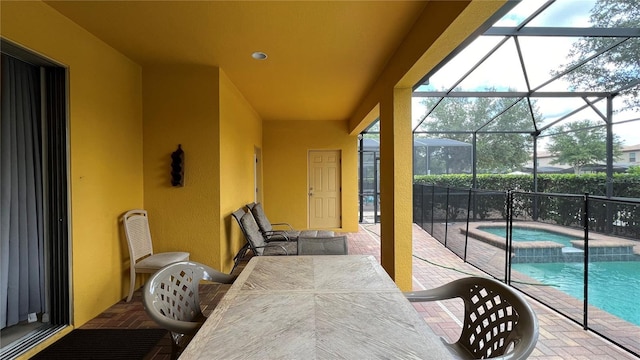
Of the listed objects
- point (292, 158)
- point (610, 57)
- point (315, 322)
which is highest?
point (610, 57)

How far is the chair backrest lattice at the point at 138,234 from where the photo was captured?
9.18 ft

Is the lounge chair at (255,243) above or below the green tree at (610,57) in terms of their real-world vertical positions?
below

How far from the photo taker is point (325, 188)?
6418mm

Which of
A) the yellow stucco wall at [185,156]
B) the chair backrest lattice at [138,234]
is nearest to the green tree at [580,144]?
the yellow stucco wall at [185,156]

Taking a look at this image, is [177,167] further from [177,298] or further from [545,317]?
[545,317]

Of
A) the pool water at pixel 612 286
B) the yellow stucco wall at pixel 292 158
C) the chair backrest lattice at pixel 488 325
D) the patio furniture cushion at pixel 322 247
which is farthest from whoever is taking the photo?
the yellow stucco wall at pixel 292 158

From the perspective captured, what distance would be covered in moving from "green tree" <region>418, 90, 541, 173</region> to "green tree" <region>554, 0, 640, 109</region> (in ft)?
3.59

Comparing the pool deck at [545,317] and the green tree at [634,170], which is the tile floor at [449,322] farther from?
the green tree at [634,170]

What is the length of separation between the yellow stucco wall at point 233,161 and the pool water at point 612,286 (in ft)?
12.3

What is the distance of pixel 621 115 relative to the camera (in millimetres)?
4578

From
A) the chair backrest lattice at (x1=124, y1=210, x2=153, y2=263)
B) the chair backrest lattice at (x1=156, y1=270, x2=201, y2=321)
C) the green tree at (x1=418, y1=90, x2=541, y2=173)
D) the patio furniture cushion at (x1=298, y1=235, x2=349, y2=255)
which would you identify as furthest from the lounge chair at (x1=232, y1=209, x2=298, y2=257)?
the green tree at (x1=418, y1=90, x2=541, y2=173)

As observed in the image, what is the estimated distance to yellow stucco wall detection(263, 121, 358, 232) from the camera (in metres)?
6.19

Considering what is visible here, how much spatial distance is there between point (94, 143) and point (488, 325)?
3.32 m

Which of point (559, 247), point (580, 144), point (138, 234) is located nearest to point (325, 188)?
point (138, 234)
